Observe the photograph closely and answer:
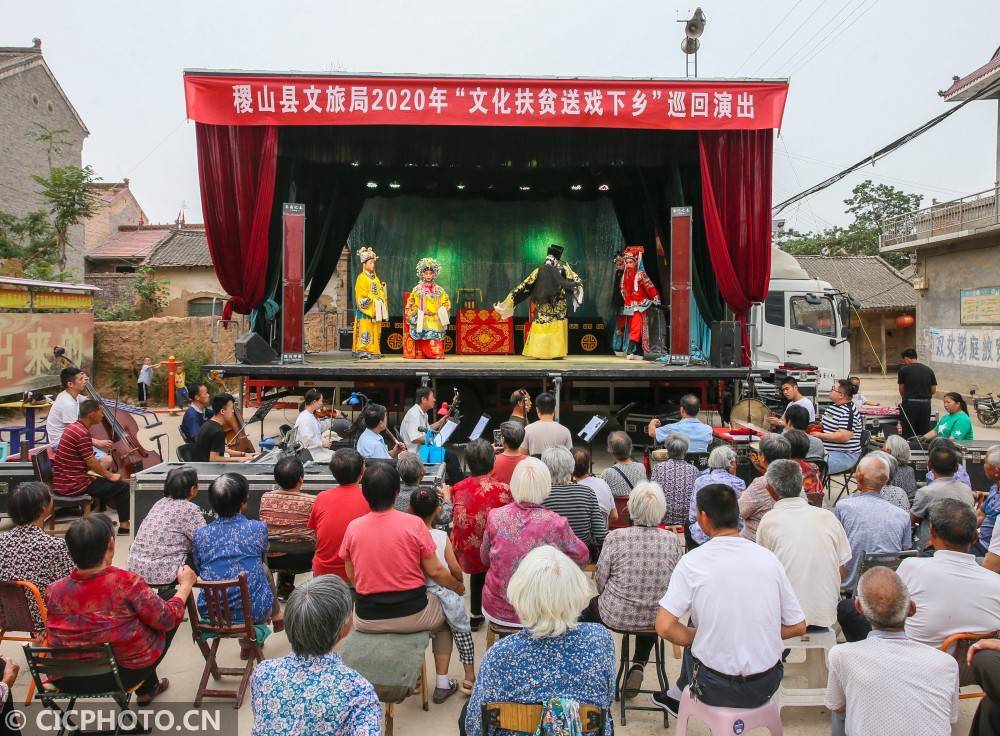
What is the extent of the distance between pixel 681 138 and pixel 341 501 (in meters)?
7.74

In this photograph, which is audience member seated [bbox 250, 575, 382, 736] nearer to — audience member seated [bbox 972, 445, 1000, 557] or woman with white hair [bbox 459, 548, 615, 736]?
woman with white hair [bbox 459, 548, 615, 736]

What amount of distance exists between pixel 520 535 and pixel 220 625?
1.36 meters

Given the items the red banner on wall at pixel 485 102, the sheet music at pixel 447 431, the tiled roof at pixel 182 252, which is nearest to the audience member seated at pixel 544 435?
the sheet music at pixel 447 431

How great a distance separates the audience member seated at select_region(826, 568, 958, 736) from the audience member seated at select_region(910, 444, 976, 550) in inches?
78.6

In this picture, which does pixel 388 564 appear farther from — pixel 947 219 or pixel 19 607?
pixel 947 219

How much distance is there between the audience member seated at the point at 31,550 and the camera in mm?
3166

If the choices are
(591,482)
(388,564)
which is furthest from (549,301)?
(388,564)

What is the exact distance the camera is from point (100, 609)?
273cm

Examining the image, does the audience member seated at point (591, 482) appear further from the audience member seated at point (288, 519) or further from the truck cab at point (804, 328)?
the truck cab at point (804, 328)

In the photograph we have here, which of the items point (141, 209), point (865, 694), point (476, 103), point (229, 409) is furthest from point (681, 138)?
point (141, 209)

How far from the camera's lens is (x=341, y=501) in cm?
357

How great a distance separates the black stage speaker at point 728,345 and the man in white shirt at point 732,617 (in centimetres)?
686

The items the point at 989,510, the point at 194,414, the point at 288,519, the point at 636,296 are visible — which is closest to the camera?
the point at 989,510

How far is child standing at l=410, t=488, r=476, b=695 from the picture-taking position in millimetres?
3191
